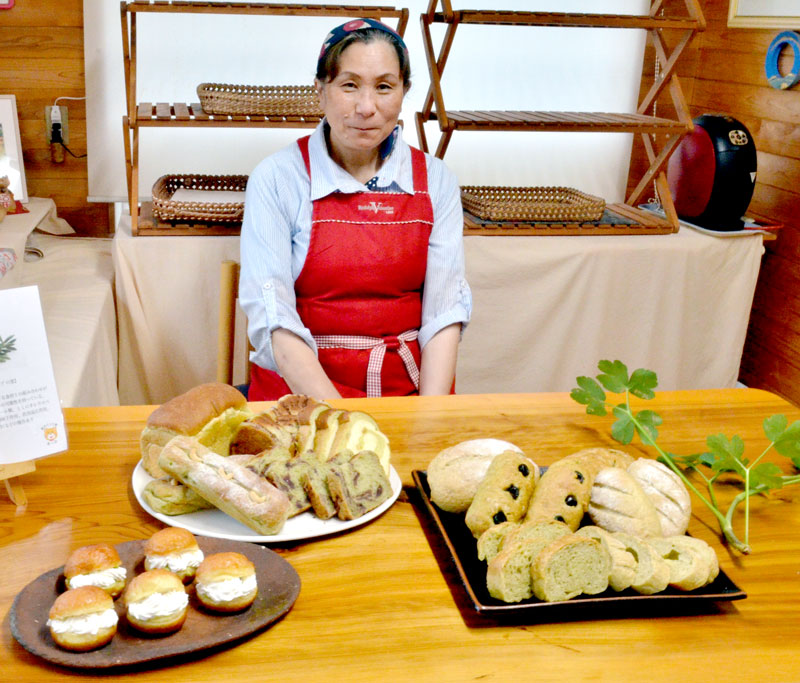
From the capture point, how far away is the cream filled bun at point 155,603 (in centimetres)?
78

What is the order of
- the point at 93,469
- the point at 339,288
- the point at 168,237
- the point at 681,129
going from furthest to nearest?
the point at 681,129 → the point at 168,237 → the point at 339,288 → the point at 93,469

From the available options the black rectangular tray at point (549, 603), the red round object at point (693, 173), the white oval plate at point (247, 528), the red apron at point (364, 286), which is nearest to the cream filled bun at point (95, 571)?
the white oval plate at point (247, 528)

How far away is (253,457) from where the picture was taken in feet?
3.52

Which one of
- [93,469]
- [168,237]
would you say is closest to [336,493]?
[93,469]

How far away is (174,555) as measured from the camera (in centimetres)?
85

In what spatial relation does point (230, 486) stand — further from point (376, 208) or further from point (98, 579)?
point (376, 208)

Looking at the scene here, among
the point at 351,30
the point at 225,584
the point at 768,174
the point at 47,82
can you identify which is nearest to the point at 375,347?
the point at 351,30

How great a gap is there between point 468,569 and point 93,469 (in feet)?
1.72

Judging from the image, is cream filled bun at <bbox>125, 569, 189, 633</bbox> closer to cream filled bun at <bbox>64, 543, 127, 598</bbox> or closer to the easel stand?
cream filled bun at <bbox>64, 543, 127, 598</bbox>

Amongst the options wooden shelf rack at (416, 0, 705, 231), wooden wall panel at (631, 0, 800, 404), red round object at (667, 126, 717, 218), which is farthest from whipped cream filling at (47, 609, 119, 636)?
wooden wall panel at (631, 0, 800, 404)

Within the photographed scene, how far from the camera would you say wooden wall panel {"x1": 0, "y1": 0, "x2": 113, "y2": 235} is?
9.37 feet

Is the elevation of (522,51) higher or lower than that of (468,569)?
higher

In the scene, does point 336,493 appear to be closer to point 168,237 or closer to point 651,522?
point 651,522

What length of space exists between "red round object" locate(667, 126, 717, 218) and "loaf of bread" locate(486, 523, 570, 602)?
91.3 inches
